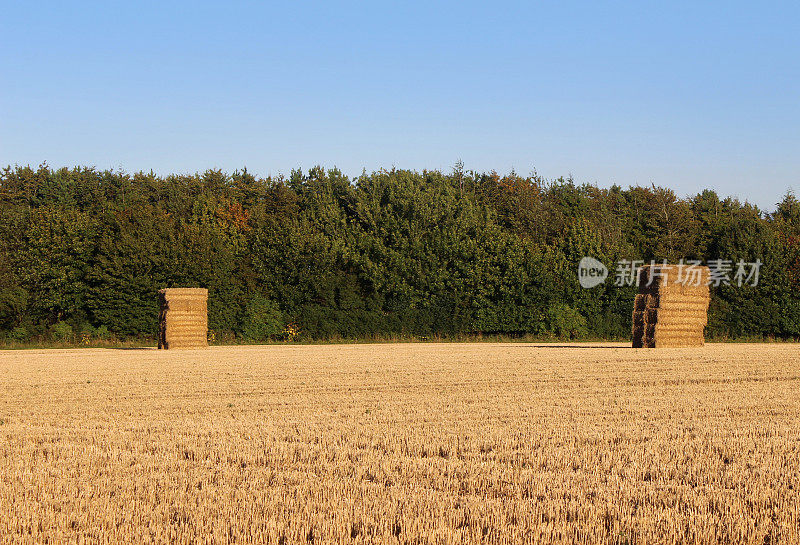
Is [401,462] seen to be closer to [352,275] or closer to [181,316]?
[181,316]

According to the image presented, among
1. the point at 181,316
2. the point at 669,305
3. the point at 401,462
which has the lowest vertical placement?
the point at 181,316

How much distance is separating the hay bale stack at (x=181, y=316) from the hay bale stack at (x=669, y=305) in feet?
55.5

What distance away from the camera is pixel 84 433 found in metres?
10.7

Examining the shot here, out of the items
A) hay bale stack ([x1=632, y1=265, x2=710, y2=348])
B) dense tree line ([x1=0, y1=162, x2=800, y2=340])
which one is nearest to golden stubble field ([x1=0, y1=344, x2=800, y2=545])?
hay bale stack ([x1=632, y1=265, x2=710, y2=348])

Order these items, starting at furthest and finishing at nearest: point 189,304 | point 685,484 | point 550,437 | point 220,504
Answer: point 189,304, point 550,437, point 685,484, point 220,504

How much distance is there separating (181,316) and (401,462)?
26.0 metres

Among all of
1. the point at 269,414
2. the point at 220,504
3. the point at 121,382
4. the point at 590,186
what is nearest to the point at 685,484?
the point at 220,504

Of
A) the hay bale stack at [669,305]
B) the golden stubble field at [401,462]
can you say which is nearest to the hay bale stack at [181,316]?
the golden stubble field at [401,462]

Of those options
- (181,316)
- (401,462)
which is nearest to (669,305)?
(181,316)

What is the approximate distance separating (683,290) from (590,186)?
52939 mm

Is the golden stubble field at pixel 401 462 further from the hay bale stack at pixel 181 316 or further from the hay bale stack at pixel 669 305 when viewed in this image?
the hay bale stack at pixel 181 316

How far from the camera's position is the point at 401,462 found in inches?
333

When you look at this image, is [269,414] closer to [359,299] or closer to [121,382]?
[121,382]

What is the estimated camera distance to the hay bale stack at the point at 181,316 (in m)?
32.8
